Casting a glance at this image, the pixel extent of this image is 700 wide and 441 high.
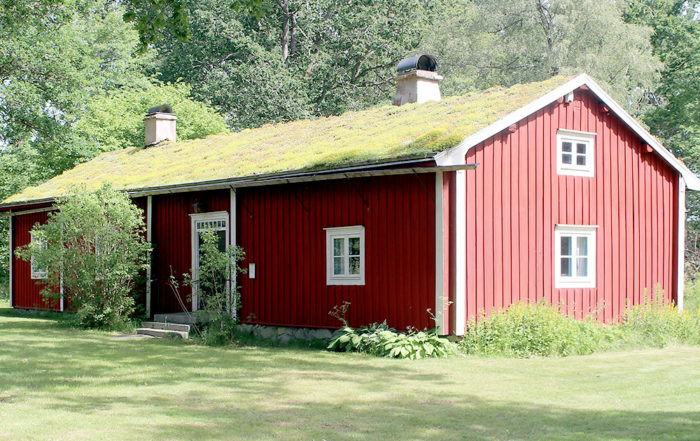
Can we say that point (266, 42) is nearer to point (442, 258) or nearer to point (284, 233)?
point (284, 233)

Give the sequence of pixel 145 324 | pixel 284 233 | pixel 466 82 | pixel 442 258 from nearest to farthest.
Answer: pixel 442 258 < pixel 284 233 < pixel 145 324 < pixel 466 82

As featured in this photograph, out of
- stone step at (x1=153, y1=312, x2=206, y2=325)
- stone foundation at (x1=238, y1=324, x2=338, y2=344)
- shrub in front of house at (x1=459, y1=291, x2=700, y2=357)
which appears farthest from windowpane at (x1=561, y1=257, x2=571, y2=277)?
stone step at (x1=153, y1=312, x2=206, y2=325)

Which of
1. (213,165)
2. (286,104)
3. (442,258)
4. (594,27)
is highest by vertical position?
(594,27)

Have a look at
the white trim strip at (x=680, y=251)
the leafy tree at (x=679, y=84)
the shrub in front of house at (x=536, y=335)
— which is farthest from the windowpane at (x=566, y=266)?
the leafy tree at (x=679, y=84)

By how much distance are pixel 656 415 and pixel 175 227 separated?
12.9m

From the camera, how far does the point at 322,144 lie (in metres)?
16.7

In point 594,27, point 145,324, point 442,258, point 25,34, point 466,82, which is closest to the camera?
point 442,258

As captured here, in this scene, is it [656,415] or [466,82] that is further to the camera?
[466,82]

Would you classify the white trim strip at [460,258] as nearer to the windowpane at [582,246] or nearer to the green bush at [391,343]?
the green bush at [391,343]

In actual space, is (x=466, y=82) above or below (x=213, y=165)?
above

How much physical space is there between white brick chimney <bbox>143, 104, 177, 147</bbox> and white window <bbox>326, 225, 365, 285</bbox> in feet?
40.6

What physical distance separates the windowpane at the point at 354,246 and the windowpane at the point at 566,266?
379cm

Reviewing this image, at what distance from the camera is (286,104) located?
38.2 m

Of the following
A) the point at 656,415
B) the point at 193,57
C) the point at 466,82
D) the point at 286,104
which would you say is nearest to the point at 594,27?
the point at 466,82
